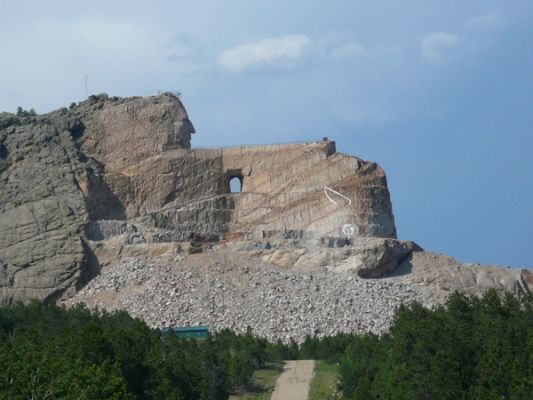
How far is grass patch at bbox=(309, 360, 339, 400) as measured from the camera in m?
72.3

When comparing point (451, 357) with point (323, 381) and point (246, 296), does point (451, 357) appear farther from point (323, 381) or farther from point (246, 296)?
point (246, 296)

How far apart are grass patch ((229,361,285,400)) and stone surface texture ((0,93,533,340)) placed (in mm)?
5934

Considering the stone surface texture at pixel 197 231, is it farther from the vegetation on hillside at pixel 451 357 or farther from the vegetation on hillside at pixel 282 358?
the vegetation on hillside at pixel 451 357

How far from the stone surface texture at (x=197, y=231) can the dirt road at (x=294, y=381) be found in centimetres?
586

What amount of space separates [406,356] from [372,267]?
21.1 m

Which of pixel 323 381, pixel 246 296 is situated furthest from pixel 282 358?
pixel 246 296

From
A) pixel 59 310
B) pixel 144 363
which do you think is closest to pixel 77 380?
pixel 144 363

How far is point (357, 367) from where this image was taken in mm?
71188

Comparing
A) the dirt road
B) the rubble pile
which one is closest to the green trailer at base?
the rubble pile

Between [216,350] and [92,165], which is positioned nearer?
[216,350]

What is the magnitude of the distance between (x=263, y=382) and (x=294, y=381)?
46.0 inches

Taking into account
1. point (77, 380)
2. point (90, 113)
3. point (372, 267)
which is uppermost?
point (90, 113)

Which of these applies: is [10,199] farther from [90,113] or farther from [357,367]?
[357,367]

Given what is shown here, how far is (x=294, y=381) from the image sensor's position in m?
75.0
